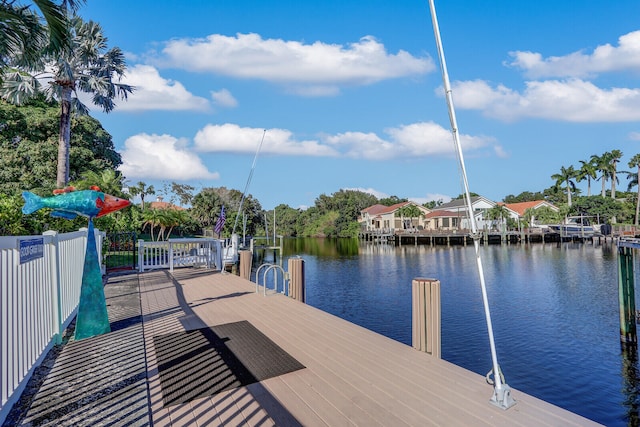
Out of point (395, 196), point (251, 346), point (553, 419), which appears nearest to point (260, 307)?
point (251, 346)

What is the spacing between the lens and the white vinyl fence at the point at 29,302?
135 inches

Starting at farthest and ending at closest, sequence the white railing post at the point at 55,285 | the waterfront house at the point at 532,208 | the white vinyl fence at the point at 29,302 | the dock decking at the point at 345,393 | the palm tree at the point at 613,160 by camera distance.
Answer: the palm tree at the point at 613,160, the waterfront house at the point at 532,208, the white railing post at the point at 55,285, the white vinyl fence at the point at 29,302, the dock decking at the point at 345,393

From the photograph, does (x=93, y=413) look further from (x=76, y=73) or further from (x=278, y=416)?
(x=76, y=73)

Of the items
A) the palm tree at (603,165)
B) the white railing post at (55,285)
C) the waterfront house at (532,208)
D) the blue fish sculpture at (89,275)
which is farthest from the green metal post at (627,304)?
the palm tree at (603,165)

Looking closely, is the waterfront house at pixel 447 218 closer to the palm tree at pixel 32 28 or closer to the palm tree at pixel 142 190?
the palm tree at pixel 142 190

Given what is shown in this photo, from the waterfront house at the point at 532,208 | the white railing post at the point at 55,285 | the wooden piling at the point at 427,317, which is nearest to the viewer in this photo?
the wooden piling at the point at 427,317

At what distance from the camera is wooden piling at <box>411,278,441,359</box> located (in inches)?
198

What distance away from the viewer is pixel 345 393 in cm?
381

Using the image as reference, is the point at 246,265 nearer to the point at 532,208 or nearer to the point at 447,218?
the point at 447,218

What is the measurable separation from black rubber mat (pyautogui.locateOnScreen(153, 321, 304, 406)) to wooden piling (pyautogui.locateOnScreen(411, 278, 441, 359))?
170 centimetres

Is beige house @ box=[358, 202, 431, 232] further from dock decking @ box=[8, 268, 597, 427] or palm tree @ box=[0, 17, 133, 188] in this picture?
dock decking @ box=[8, 268, 597, 427]

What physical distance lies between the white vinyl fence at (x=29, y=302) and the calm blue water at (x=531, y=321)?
4460 millimetres

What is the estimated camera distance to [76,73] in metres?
17.3

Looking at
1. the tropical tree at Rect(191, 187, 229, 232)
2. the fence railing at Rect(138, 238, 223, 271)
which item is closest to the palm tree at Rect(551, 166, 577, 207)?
the tropical tree at Rect(191, 187, 229, 232)
